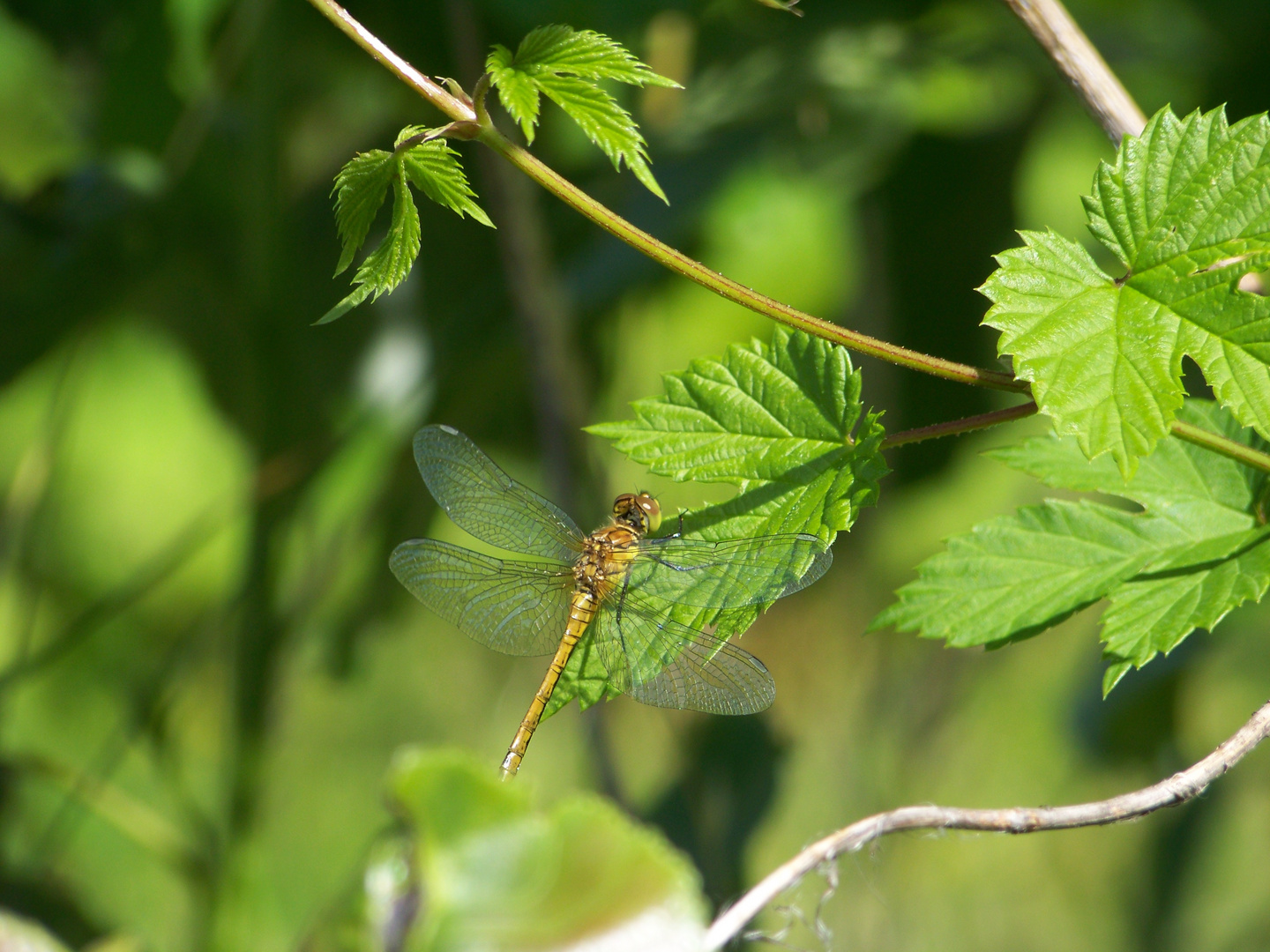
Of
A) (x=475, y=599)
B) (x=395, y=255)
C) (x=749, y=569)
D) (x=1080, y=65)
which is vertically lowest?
(x=475, y=599)

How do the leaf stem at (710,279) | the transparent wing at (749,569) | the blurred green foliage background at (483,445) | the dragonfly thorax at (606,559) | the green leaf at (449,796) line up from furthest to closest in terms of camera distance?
the blurred green foliage background at (483,445) → the dragonfly thorax at (606,559) → the transparent wing at (749,569) → the leaf stem at (710,279) → the green leaf at (449,796)

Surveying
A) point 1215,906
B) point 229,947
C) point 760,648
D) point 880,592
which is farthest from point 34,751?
point 1215,906

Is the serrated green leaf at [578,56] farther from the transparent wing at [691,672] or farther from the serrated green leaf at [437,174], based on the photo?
the transparent wing at [691,672]

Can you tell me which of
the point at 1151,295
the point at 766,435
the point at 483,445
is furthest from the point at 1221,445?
the point at 483,445

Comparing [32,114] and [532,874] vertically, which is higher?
[32,114]

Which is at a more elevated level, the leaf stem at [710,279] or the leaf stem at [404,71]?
the leaf stem at [404,71]

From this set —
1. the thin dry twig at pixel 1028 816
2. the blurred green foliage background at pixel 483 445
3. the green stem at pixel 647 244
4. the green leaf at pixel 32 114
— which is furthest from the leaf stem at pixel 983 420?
the green leaf at pixel 32 114

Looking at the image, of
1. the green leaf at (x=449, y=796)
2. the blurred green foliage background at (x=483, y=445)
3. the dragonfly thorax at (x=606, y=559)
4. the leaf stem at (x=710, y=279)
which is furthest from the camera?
the blurred green foliage background at (x=483, y=445)

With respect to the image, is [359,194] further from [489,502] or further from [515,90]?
[489,502]

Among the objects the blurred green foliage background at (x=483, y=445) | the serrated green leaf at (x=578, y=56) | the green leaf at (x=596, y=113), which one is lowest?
the blurred green foliage background at (x=483, y=445)
